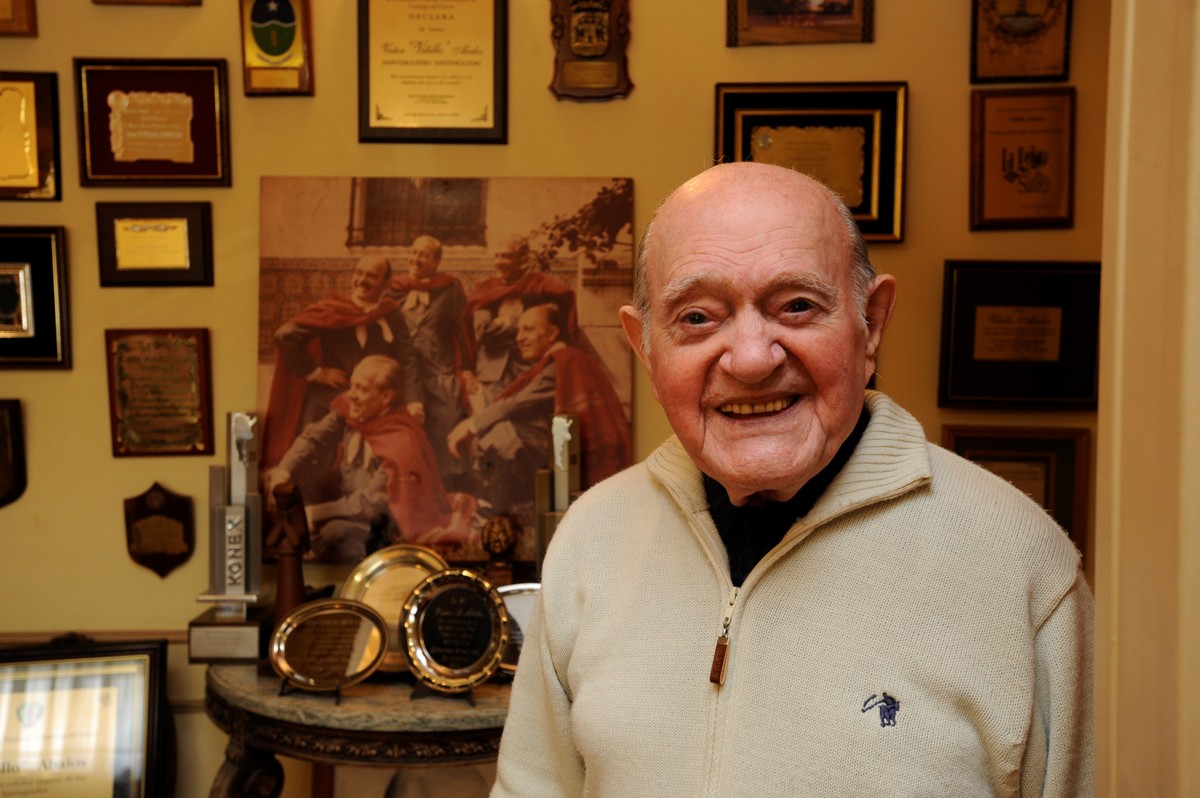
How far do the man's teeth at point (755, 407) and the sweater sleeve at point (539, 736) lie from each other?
40 cm

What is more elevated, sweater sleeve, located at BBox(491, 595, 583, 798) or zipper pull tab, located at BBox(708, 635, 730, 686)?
zipper pull tab, located at BBox(708, 635, 730, 686)

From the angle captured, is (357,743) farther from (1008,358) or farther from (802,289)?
(1008,358)

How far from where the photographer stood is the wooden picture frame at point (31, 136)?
2336 millimetres

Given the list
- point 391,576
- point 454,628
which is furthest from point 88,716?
point 454,628

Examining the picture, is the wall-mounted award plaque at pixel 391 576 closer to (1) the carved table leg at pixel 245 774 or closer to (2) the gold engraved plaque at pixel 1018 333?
(1) the carved table leg at pixel 245 774

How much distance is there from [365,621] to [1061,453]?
1.62 meters

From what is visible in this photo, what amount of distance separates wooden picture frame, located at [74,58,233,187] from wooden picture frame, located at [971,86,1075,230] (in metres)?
1.78

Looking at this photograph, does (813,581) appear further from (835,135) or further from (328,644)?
(835,135)

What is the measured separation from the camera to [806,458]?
100 centimetres

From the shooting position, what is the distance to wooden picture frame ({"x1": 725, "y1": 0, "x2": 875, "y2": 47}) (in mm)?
2277

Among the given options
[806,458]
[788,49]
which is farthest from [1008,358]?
[806,458]

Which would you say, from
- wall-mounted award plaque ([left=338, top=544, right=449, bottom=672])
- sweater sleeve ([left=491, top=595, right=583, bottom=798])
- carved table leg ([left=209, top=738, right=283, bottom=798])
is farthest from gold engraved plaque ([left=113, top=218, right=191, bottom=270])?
sweater sleeve ([left=491, top=595, right=583, bottom=798])

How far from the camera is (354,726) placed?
6.07 feet

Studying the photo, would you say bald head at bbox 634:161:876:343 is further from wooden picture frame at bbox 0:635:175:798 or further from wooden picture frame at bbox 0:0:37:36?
wooden picture frame at bbox 0:0:37:36
